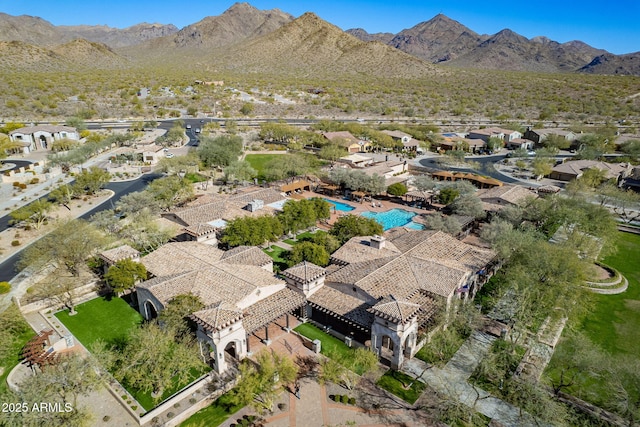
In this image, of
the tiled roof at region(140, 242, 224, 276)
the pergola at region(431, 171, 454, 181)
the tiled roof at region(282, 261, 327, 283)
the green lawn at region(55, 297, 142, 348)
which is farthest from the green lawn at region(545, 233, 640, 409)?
the pergola at region(431, 171, 454, 181)

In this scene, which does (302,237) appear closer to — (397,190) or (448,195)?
(397,190)

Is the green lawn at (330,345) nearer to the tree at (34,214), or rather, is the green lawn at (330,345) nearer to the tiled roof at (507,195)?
the tiled roof at (507,195)

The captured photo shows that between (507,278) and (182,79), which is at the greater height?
A: (182,79)

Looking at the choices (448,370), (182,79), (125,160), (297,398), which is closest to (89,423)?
(297,398)

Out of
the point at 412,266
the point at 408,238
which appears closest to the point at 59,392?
the point at 412,266

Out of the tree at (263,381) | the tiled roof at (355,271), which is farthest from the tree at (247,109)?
the tree at (263,381)

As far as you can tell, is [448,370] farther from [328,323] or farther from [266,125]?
[266,125]

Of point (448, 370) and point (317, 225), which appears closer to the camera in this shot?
point (448, 370)

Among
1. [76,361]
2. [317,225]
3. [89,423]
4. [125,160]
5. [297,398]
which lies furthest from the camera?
[125,160]
